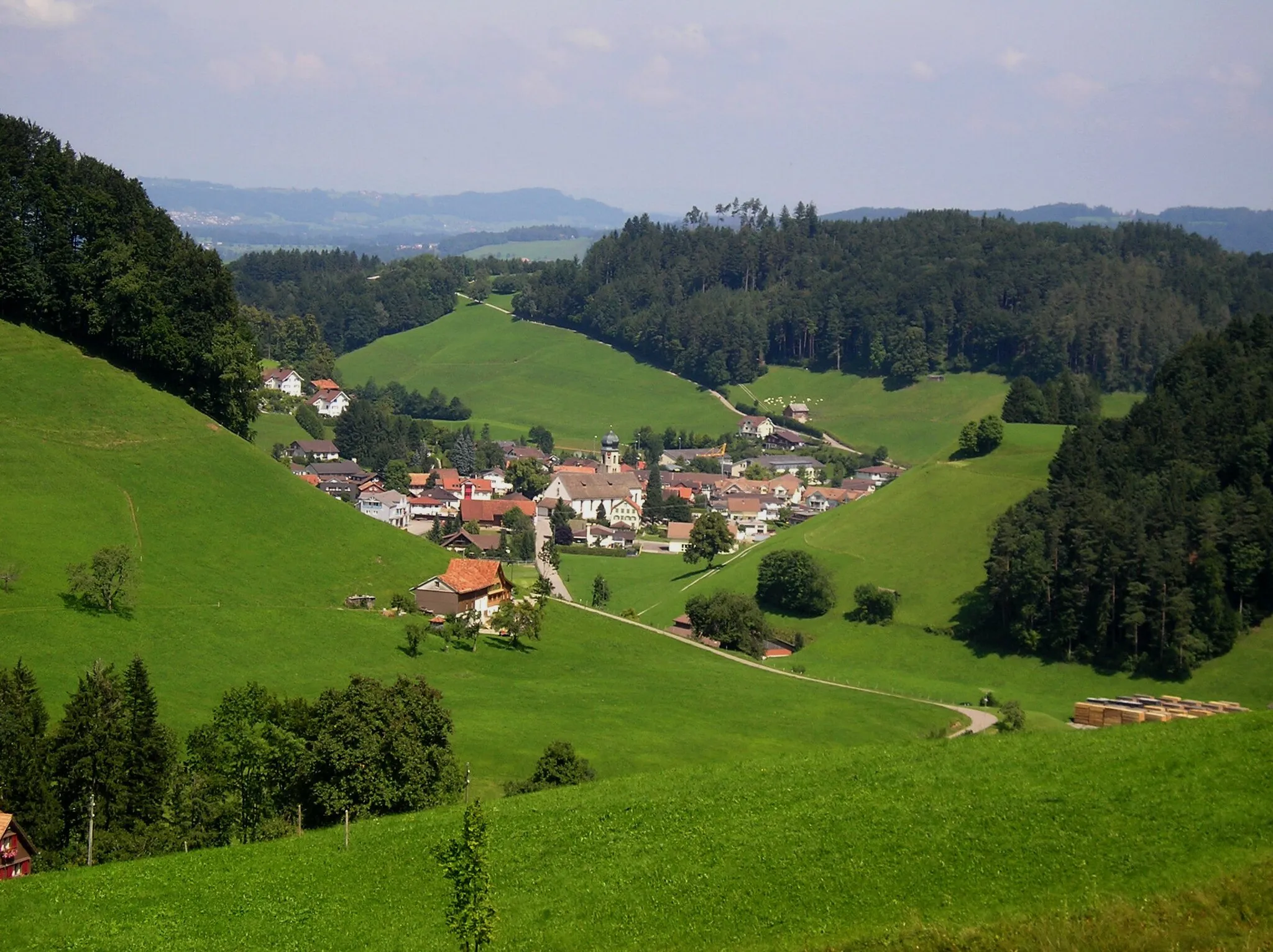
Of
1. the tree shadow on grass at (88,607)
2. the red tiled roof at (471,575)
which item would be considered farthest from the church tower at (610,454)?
the tree shadow on grass at (88,607)

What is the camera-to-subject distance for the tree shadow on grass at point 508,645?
215 feet

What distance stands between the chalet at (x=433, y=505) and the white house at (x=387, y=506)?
112 centimetres

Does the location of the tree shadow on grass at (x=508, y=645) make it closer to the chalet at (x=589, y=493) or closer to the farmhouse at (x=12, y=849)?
the farmhouse at (x=12, y=849)

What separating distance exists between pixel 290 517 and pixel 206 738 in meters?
34.7

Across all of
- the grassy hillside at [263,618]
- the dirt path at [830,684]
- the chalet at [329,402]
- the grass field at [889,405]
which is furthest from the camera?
the grass field at [889,405]

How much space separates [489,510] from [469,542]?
18.8 m

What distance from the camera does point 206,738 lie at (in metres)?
39.8

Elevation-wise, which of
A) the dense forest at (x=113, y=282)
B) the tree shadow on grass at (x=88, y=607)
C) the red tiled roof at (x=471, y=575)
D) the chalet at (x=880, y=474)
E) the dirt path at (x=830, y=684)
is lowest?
the dirt path at (x=830, y=684)

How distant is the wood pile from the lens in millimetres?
56500

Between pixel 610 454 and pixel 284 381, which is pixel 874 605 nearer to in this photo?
pixel 610 454

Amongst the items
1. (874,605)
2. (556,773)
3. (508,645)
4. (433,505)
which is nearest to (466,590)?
(508,645)

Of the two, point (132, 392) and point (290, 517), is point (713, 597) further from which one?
point (132, 392)

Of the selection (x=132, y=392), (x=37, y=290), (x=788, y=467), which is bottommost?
(x=788, y=467)


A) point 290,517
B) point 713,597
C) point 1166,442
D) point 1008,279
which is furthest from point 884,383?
point 290,517
